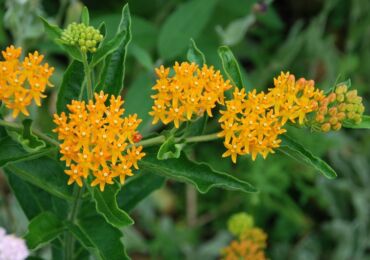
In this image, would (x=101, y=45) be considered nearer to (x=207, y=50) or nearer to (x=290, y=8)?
(x=207, y=50)

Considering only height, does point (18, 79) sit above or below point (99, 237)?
above

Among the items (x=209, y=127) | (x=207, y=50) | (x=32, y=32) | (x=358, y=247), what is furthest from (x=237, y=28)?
(x=358, y=247)

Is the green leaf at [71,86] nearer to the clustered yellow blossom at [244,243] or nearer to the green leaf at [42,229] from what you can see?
the green leaf at [42,229]

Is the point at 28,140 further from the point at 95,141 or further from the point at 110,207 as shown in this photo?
the point at 110,207

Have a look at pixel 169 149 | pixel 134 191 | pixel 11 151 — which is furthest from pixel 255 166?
pixel 11 151

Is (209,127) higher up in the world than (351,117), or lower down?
higher up
